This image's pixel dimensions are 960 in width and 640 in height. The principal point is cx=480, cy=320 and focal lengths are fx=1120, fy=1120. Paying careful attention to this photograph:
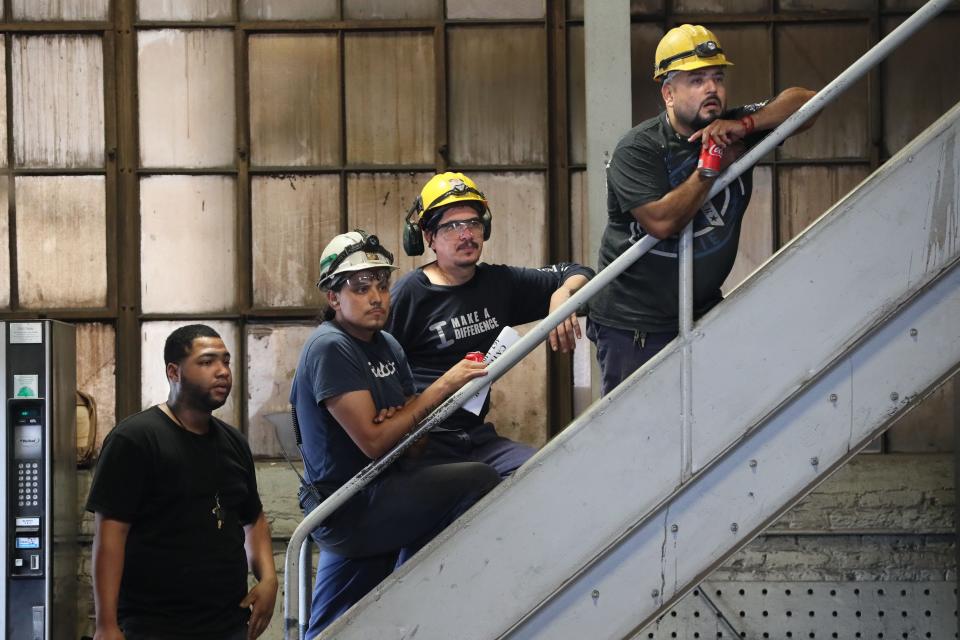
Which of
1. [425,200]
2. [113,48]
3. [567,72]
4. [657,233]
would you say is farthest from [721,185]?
[113,48]

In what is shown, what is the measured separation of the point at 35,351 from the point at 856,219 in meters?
4.97

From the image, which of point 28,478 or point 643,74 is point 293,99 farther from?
point 28,478

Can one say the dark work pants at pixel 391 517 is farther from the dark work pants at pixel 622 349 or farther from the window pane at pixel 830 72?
the window pane at pixel 830 72

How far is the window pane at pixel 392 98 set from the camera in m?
7.56

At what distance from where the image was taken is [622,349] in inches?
154

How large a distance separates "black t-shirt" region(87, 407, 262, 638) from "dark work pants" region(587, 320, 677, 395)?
159cm

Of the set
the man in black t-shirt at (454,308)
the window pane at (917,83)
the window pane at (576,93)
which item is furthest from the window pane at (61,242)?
the window pane at (917,83)

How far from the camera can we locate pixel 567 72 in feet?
24.7

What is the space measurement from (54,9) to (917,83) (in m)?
5.83

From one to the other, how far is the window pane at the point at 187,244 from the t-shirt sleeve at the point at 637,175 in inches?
171

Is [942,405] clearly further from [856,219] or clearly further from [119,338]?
[119,338]

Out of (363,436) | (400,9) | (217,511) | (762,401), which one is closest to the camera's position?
(762,401)

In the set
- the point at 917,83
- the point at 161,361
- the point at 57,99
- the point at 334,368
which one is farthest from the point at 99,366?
the point at 917,83

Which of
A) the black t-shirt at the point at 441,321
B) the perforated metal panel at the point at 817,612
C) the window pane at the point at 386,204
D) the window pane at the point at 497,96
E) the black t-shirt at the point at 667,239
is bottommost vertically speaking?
the perforated metal panel at the point at 817,612
